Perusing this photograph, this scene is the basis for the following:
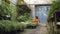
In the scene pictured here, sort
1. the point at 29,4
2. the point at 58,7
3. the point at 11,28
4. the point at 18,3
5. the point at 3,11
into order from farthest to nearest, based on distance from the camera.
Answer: the point at 29,4 → the point at 18,3 → the point at 3,11 → the point at 11,28 → the point at 58,7

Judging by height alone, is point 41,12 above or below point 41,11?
below

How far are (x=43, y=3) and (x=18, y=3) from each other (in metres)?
2.74

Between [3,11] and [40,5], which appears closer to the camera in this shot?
[3,11]

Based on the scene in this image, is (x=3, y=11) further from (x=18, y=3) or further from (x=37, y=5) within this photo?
(x=37, y=5)

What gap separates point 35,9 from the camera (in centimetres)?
1761

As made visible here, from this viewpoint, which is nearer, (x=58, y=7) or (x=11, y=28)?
(x=58, y=7)

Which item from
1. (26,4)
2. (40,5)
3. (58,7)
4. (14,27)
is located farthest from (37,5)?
(58,7)

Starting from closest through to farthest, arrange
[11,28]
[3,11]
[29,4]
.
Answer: [11,28] → [3,11] → [29,4]

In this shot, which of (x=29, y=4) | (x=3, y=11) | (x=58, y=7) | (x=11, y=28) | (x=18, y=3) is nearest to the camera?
(x=58, y=7)

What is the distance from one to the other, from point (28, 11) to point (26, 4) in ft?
3.61

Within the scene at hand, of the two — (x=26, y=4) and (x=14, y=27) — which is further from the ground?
(x=26, y=4)

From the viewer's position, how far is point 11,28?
16.0 feet

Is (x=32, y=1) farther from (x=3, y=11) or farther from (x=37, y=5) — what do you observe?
(x=3, y=11)

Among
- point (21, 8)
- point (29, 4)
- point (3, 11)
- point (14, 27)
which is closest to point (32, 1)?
point (29, 4)
